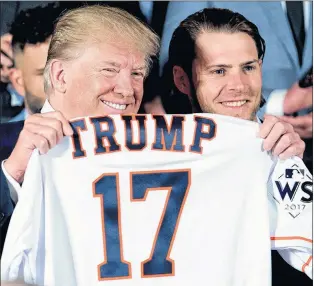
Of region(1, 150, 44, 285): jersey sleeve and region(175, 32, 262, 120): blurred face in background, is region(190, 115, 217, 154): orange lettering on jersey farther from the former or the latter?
region(1, 150, 44, 285): jersey sleeve

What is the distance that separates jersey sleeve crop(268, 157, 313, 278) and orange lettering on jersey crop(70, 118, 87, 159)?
0.54 m

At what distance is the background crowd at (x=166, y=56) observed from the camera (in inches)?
68.6

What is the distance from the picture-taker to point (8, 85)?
1.74m

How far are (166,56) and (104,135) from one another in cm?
32

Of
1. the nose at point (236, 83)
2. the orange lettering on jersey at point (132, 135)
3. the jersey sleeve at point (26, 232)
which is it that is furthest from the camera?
the nose at point (236, 83)

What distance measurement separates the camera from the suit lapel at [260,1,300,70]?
1830 mm

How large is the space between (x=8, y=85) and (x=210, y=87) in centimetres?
57

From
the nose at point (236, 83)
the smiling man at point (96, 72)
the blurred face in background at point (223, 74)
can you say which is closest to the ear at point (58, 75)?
the smiling man at point (96, 72)

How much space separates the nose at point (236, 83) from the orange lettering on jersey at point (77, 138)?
447 mm

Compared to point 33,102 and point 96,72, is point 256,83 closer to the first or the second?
point 96,72

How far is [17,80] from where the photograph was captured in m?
1.74

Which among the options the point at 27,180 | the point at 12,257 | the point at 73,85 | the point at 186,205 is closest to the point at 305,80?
the point at 186,205

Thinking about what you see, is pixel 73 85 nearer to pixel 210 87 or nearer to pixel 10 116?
pixel 10 116

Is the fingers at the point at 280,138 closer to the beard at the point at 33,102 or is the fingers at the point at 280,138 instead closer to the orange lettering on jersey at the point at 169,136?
the orange lettering on jersey at the point at 169,136
